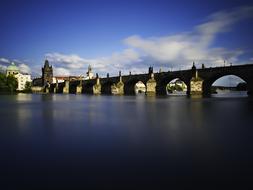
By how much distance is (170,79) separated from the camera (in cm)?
7788

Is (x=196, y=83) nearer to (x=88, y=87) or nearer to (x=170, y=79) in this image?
(x=170, y=79)

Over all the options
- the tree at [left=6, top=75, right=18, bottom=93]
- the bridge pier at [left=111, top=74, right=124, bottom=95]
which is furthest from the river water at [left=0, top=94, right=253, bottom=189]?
the tree at [left=6, top=75, right=18, bottom=93]

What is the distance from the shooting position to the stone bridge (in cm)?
5434

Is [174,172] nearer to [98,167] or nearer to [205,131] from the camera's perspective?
[98,167]

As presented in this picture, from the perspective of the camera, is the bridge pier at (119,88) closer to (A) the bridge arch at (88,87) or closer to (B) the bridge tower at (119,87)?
(B) the bridge tower at (119,87)

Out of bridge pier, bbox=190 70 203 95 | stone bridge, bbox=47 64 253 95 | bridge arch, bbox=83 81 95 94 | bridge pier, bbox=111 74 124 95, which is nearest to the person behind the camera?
stone bridge, bbox=47 64 253 95

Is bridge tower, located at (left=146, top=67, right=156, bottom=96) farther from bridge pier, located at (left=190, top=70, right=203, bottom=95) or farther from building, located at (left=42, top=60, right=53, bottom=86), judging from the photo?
building, located at (left=42, top=60, right=53, bottom=86)

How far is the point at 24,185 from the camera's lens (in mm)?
5441

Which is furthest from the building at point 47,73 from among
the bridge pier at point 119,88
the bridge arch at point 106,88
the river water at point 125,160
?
the river water at point 125,160

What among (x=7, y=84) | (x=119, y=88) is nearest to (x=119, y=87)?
(x=119, y=88)

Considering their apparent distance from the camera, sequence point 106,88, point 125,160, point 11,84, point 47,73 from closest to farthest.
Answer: point 125,160
point 106,88
point 11,84
point 47,73

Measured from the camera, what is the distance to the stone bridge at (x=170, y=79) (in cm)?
5434

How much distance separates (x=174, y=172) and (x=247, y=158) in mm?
2718

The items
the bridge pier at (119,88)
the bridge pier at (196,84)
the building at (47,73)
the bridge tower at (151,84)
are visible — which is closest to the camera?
the bridge pier at (196,84)
